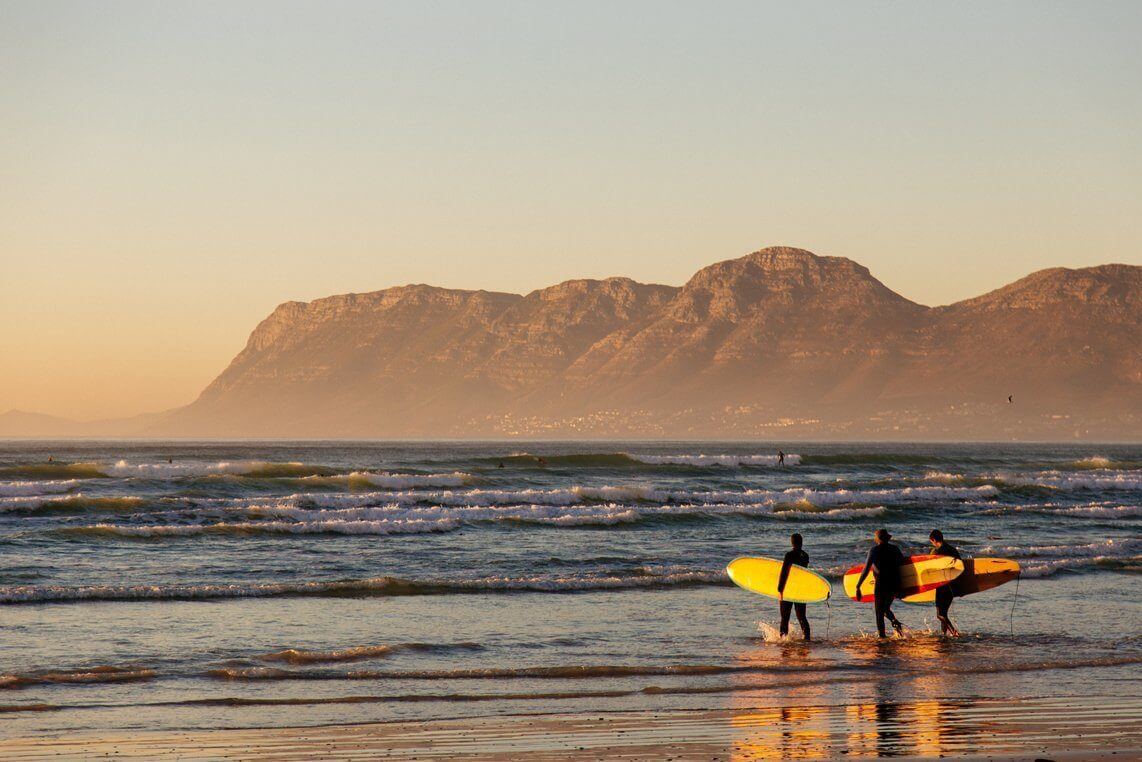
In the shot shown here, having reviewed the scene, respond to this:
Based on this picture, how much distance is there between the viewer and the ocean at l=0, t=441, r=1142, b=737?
15.1 meters

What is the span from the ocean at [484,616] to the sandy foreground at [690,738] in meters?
0.62

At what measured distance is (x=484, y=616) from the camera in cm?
2111

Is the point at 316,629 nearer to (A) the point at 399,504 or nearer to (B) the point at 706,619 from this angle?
(B) the point at 706,619

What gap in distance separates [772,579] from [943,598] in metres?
2.99

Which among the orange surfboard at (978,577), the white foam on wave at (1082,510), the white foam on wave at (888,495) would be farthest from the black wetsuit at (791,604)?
the white foam on wave at (1082,510)

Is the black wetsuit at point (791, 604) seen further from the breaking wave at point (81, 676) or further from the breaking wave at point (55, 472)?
the breaking wave at point (55, 472)

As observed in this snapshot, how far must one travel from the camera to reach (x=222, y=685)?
15.6 meters

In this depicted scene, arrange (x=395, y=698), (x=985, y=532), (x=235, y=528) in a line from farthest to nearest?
(x=985, y=532), (x=235, y=528), (x=395, y=698)

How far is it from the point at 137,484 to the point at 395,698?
39257 mm

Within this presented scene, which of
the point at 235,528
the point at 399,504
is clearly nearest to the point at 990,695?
the point at 235,528

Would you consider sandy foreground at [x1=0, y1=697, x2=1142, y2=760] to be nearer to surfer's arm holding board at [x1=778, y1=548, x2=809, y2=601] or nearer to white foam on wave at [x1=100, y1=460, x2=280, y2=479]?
surfer's arm holding board at [x1=778, y1=548, x2=809, y2=601]

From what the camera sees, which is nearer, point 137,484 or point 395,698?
point 395,698

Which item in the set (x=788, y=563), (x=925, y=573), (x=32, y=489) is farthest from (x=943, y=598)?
(x=32, y=489)

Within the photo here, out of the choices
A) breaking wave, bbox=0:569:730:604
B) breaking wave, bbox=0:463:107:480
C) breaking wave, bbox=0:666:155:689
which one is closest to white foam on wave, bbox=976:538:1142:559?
breaking wave, bbox=0:569:730:604
